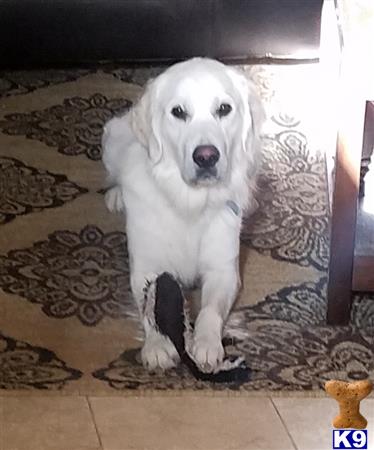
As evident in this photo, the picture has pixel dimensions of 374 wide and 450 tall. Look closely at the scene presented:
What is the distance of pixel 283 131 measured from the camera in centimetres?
322

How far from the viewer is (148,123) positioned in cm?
222

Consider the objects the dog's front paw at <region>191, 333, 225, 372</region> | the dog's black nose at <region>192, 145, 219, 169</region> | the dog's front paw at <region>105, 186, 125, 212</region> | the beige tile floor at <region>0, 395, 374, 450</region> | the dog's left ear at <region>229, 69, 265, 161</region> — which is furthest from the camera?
the dog's front paw at <region>105, 186, 125, 212</region>

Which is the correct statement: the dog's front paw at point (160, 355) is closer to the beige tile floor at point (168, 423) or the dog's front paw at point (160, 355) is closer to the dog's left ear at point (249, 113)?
the beige tile floor at point (168, 423)

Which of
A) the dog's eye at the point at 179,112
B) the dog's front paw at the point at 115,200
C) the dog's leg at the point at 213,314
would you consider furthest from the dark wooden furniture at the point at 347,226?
the dog's front paw at the point at 115,200

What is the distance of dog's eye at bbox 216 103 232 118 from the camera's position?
2132 mm

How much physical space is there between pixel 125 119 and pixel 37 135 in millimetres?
526

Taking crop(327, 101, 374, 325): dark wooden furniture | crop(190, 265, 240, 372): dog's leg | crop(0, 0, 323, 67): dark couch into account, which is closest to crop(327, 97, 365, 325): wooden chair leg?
crop(327, 101, 374, 325): dark wooden furniture

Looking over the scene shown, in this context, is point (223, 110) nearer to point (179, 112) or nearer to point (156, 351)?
point (179, 112)

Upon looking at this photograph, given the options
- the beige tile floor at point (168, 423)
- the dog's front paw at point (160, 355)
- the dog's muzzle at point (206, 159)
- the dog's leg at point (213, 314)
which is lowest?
the beige tile floor at point (168, 423)

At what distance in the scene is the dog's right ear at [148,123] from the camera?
2205mm

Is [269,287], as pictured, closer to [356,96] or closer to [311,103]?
[356,96]

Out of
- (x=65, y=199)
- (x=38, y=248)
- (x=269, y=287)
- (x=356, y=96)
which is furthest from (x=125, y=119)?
(x=356, y=96)

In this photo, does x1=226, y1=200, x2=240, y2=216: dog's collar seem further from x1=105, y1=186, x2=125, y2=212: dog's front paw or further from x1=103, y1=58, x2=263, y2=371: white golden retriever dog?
x1=105, y1=186, x2=125, y2=212: dog's front paw

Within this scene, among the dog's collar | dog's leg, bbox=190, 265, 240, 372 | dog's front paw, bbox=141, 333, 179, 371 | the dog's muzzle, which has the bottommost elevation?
dog's front paw, bbox=141, 333, 179, 371
